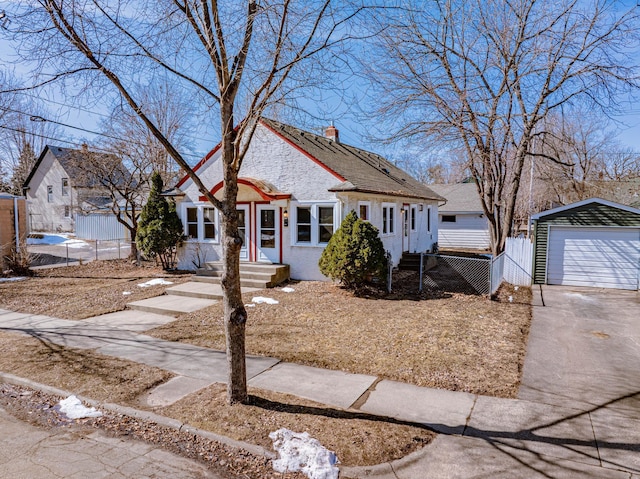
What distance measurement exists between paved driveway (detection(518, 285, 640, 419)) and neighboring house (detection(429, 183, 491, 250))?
15091mm

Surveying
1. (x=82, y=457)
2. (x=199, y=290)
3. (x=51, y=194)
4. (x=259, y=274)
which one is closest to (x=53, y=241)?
(x=51, y=194)

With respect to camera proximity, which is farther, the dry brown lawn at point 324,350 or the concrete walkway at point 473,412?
the dry brown lawn at point 324,350

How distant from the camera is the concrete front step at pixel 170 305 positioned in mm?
9783

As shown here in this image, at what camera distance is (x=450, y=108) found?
1214cm

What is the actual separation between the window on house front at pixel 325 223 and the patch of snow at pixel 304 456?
9.07 metres

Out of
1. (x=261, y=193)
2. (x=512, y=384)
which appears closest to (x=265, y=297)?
(x=261, y=193)

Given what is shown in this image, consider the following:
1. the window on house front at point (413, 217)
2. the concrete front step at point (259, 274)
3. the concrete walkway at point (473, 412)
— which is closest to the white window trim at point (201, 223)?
the concrete front step at point (259, 274)

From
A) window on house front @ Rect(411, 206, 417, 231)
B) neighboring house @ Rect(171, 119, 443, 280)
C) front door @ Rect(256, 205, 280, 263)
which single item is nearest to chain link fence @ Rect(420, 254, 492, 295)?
neighboring house @ Rect(171, 119, 443, 280)

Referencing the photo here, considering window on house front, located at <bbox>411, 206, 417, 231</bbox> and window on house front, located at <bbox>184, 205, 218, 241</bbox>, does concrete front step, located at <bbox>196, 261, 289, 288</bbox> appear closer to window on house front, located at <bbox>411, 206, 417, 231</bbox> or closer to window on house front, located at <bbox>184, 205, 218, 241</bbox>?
window on house front, located at <bbox>184, 205, 218, 241</bbox>

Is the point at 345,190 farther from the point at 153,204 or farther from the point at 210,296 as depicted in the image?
the point at 153,204

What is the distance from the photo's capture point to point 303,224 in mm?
13320

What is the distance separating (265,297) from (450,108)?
26.0ft

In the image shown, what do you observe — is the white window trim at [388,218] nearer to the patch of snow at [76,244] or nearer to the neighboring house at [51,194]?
the patch of snow at [76,244]

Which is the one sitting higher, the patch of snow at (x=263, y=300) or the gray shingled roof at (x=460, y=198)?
the gray shingled roof at (x=460, y=198)
